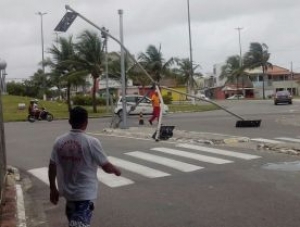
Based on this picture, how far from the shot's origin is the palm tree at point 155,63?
6944cm

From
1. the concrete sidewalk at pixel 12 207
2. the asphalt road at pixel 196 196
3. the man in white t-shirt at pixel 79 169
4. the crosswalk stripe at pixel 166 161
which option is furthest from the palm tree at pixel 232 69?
the man in white t-shirt at pixel 79 169

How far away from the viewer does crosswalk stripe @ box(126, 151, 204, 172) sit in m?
13.0

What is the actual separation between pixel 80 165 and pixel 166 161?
882 centimetres

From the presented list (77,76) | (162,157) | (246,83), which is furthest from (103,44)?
(246,83)

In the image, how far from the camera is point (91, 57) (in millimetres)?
47750

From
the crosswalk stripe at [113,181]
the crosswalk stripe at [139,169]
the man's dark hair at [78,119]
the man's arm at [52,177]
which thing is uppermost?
the man's dark hair at [78,119]

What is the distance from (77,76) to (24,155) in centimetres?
2943

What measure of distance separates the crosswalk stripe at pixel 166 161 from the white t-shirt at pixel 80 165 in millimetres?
7307

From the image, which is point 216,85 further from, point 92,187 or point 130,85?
point 92,187

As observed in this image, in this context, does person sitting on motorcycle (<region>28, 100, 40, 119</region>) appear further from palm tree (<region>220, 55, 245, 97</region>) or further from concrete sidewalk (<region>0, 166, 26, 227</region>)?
palm tree (<region>220, 55, 245, 97</region>)

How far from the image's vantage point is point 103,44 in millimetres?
47406

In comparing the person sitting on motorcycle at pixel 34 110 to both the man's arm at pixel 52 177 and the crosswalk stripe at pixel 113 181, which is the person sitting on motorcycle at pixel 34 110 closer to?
the crosswalk stripe at pixel 113 181

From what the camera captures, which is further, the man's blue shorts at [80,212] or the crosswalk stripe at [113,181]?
the crosswalk stripe at [113,181]

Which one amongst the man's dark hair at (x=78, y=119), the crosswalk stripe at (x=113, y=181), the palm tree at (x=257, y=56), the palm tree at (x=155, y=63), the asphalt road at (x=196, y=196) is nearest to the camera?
the man's dark hair at (x=78, y=119)
